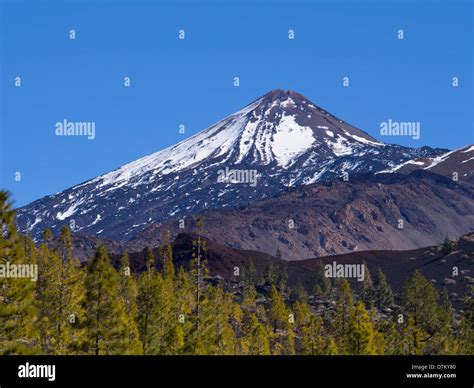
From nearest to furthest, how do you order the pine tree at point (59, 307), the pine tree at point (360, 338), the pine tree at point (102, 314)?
1. the pine tree at point (102, 314)
2. the pine tree at point (59, 307)
3. the pine tree at point (360, 338)

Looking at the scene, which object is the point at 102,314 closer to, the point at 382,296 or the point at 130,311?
the point at 130,311

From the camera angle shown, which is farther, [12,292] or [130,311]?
[130,311]

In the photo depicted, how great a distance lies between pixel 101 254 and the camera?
183ft

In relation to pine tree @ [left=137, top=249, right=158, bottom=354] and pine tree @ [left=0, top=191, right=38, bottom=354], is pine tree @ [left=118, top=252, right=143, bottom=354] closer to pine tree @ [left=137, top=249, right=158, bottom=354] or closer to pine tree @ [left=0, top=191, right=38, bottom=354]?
pine tree @ [left=137, top=249, right=158, bottom=354]

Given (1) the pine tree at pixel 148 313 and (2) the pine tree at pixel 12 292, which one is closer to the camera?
(2) the pine tree at pixel 12 292

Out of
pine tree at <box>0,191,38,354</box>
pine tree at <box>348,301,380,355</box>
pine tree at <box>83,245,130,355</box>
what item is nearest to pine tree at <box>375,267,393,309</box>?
pine tree at <box>348,301,380,355</box>

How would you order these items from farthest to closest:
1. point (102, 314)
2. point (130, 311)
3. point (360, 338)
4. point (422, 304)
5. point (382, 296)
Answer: point (382, 296) < point (422, 304) < point (130, 311) < point (360, 338) < point (102, 314)

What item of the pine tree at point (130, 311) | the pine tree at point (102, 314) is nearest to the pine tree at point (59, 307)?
the pine tree at point (102, 314)

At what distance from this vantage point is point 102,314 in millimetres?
55188

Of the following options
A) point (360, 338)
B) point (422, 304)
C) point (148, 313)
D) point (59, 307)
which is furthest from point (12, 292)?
point (422, 304)

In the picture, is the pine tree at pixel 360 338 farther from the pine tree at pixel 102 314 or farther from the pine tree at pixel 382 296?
the pine tree at pixel 382 296

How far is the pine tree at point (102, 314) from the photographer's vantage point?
55094 mm
